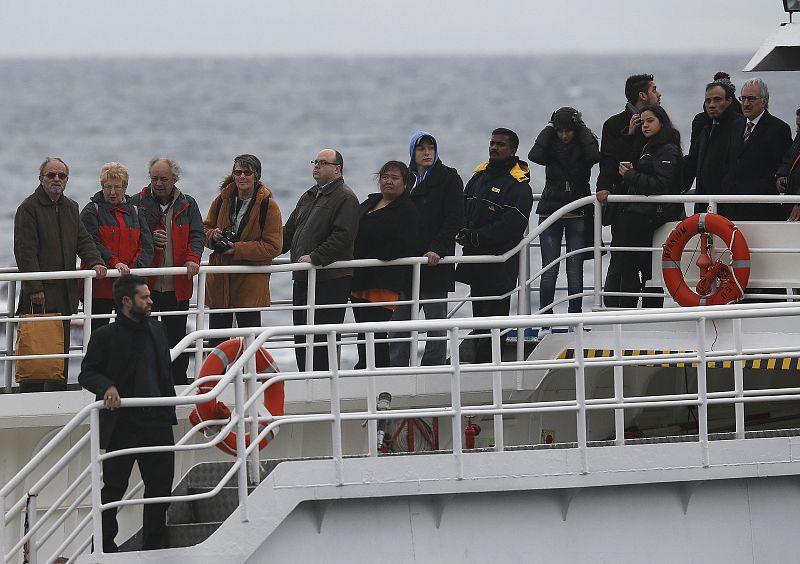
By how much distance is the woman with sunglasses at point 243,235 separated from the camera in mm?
12250

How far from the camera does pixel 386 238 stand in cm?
1255

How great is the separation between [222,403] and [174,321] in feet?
9.11

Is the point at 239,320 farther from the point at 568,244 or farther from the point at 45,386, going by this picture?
the point at 568,244

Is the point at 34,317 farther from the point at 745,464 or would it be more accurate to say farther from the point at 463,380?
the point at 745,464

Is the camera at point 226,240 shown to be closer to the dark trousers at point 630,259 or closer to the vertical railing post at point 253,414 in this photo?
the vertical railing post at point 253,414

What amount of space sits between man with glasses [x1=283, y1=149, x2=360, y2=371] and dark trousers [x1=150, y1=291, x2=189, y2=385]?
91cm

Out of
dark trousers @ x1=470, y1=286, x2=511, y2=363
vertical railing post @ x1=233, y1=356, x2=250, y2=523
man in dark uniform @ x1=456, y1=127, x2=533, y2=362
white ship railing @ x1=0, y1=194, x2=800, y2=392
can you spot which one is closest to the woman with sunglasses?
white ship railing @ x1=0, y1=194, x2=800, y2=392

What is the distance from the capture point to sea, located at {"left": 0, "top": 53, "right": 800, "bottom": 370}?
226 feet

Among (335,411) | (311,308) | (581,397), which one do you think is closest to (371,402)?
(335,411)

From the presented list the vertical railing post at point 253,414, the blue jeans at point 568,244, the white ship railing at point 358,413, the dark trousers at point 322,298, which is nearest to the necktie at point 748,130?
the blue jeans at point 568,244

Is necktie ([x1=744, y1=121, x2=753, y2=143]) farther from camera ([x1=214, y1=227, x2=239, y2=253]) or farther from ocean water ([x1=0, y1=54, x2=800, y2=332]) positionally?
ocean water ([x1=0, y1=54, x2=800, y2=332])

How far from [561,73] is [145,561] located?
146615 mm

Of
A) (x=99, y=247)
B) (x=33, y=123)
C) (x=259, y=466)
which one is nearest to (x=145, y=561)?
(x=259, y=466)

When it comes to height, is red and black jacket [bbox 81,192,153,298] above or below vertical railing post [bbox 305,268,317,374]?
above
